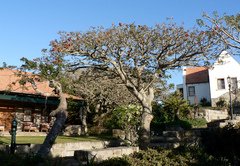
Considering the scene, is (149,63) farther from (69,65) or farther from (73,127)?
(73,127)

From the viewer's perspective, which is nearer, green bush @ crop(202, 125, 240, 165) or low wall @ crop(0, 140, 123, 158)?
green bush @ crop(202, 125, 240, 165)

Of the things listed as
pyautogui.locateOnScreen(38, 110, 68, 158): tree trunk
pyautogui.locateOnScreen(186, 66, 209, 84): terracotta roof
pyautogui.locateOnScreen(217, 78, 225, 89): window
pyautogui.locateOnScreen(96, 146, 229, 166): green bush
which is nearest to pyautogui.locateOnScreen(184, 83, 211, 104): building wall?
pyautogui.locateOnScreen(186, 66, 209, 84): terracotta roof

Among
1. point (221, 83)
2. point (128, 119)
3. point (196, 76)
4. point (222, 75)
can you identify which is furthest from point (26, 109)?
point (222, 75)

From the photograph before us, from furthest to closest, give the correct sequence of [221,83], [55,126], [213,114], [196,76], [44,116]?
1. [196,76]
2. [221,83]
3. [44,116]
4. [213,114]
5. [55,126]

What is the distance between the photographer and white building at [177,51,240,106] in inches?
994

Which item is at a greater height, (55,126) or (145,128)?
(55,126)

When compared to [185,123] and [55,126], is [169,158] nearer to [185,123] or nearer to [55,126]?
[55,126]

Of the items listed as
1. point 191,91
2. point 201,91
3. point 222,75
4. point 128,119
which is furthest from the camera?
point 191,91

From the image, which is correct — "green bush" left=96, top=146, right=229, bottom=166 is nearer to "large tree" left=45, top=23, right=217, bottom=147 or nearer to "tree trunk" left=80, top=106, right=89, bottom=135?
"large tree" left=45, top=23, right=217, bottom=147

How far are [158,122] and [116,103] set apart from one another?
3464 mm

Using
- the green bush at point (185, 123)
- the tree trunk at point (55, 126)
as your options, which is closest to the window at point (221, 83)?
the green bush at point (185, 123)

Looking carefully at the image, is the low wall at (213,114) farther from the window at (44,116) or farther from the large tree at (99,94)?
the window at (44,116)

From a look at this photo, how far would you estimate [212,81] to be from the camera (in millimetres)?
26000

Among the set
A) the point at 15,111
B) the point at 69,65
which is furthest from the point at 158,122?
the point at 15,111
